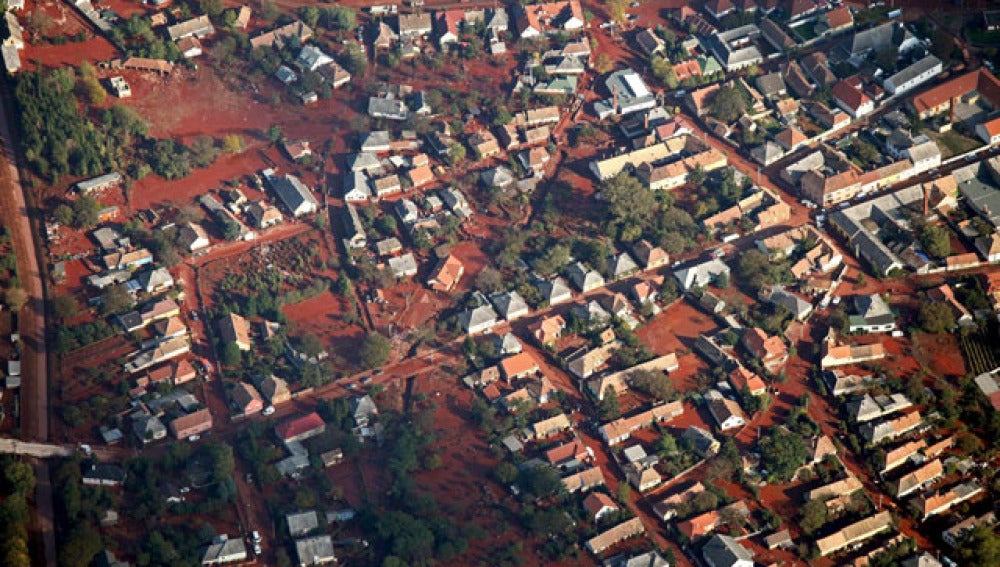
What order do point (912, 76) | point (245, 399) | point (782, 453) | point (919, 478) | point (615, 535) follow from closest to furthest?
1. point (615, 535)
2. point (919, 478)
3. point (782, 453)
4. point (245, 399)
5. point (912, 76)

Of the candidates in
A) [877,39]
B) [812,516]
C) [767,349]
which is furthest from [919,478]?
[877,39]

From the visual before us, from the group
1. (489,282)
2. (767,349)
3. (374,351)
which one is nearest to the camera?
(374,351)

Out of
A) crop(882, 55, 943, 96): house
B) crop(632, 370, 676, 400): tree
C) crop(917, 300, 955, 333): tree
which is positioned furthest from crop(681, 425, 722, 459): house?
crop(882, 55, 943, 96): house

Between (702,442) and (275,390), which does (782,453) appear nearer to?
(702,442)

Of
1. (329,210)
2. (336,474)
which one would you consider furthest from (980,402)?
(329,210)

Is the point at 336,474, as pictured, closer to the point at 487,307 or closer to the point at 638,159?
the point at 487,307

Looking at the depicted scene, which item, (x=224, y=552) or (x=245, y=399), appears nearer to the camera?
(x=224, y=552)

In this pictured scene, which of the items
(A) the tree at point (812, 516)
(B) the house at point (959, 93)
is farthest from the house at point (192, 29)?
(A) the tree at point (812, 516)
